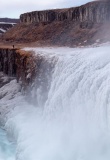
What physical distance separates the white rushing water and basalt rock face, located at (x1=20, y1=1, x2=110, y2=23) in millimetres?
21162

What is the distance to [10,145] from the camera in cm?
A: 2109

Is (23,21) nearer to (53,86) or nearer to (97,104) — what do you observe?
(53,86)

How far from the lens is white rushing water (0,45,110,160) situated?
46.1 feet

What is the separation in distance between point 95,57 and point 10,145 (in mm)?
7400

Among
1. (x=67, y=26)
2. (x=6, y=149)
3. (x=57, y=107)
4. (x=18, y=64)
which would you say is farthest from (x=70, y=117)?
(x=67, y=26)

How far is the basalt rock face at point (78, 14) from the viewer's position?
42594mm

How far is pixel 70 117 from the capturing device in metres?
17.2

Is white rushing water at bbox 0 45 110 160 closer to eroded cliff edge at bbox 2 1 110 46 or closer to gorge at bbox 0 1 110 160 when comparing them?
gorge at bbox 0 1 110 160

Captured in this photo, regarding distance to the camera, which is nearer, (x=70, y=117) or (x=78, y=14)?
(x=70, y=117)

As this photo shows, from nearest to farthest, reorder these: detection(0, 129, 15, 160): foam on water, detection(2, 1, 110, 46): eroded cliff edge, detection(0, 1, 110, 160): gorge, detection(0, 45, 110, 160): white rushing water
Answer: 1. detection(0, 45, 110, 160): white rushing water
2. detection(0, 1, 110, 160): gorge
3. detection(0, 129, 15, 160): foam on water
4. detection(2, 1, 110, 46): eroded cliff edge

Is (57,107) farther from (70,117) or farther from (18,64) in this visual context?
(18,64)

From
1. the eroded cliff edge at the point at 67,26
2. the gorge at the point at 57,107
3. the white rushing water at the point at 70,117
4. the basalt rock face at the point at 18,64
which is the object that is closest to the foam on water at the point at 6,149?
the gorge at the point at 57,107

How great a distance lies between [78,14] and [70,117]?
110ft

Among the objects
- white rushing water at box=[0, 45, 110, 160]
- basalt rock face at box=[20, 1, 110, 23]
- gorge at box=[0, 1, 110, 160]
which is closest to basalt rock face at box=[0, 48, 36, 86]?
gorge at box=[0, 1, 110, 160]
